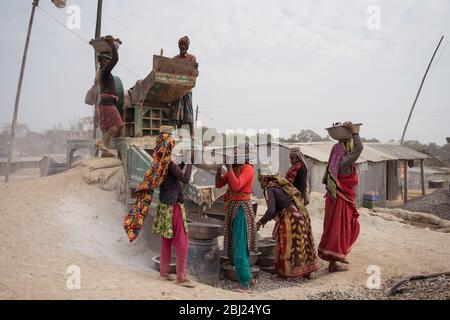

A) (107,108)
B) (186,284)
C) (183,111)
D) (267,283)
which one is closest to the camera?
(186,284)

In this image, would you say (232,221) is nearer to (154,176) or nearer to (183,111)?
(154,176)

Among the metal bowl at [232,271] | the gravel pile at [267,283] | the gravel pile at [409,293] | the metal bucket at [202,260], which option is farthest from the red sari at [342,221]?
the metal bucket at [202,260]

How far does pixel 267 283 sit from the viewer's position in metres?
4.85

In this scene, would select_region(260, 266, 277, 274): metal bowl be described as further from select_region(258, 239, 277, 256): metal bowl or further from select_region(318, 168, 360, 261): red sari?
select_region(318, 168, 360, 261): red sari

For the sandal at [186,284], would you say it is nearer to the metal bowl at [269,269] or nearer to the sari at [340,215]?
the metal bowl at [269,269]

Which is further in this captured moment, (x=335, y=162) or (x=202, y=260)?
(x=335, y=162)

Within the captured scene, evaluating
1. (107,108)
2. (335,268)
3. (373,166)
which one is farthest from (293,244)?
(373,166)

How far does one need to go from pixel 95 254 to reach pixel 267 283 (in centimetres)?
236

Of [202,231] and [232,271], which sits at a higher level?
[202,231]

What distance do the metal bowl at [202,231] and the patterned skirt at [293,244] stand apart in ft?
3.04

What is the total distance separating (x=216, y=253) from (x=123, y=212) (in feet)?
7.81

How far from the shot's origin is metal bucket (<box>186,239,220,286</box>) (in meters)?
4.58

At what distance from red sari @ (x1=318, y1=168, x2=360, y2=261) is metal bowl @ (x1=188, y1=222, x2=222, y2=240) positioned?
5.74 ft

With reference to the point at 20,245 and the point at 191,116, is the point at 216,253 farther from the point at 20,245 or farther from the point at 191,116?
the point at 191,116
